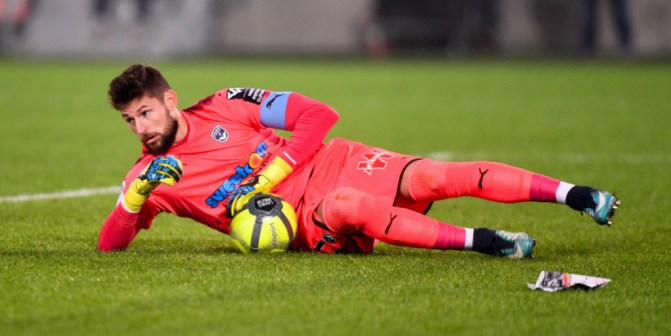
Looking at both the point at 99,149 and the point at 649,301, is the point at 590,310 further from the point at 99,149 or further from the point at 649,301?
the point at 99,149

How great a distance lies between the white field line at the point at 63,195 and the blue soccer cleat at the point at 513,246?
3630 mm

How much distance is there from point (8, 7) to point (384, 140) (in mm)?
16573

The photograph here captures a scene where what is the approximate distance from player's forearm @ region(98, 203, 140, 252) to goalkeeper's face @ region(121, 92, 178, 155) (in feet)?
1.25

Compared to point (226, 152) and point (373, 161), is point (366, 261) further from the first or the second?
point (226, 152)

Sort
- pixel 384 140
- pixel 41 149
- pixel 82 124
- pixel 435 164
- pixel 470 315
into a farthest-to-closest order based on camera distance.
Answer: pixel 82 124
pixel 384 140
pixel 41 149
pixel 435 164
pixel 470 315

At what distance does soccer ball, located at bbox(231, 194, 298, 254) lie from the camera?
14.9 feet

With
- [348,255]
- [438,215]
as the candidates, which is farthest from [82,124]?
[348,255]

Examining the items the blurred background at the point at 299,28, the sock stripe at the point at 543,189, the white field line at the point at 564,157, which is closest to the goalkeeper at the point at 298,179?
the sock stripe at the point at 543,189

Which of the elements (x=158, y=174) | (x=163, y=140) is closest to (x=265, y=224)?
(x=158, y=174)

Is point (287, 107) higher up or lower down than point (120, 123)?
higher up

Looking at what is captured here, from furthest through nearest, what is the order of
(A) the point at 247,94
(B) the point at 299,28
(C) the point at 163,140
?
1. (B) the point at 299,28
2. (A) the point at 247,94
3. (C) the point at 163,140

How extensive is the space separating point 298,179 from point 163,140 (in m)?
0.77

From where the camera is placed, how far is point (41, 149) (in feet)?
31.1

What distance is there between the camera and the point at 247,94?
488 cm
